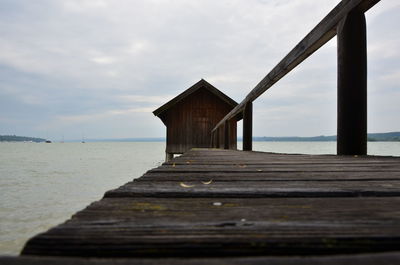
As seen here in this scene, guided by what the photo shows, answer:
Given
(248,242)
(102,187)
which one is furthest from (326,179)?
(102,187)

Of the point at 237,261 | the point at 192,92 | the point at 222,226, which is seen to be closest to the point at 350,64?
the point at 222,226

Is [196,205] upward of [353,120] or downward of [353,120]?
downward

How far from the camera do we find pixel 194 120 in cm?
1727

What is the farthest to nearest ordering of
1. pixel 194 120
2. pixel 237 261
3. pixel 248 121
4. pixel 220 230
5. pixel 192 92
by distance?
pixel 194 120, pixel 192 92, pixel 248 121, pixel 220 230, pixel 237 261

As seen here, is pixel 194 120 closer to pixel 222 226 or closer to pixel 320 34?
pixel 320 34

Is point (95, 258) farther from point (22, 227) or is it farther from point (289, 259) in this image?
point (22, 227)

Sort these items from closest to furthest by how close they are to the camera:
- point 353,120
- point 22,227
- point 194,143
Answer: point 353,120, point 22,227, point 194,143

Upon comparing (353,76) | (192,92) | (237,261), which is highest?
(192,92)

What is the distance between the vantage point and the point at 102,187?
17.1m

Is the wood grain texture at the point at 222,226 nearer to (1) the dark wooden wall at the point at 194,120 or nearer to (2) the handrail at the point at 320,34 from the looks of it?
(2) the handrail at the point at 320,34

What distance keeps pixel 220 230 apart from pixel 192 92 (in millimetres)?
16318

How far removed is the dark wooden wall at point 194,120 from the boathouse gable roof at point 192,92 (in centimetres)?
74

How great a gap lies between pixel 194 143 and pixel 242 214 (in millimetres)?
16192

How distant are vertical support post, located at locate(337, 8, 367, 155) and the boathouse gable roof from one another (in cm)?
1316
